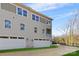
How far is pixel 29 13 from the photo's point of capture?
77.5 ft

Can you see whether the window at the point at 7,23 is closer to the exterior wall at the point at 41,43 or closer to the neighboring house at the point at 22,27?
the neighboring house at the point at 22,27

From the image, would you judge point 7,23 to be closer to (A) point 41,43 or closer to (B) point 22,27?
(B) point 22,27

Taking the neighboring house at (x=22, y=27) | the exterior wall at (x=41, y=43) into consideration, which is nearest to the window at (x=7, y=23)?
the neighboring house at (x=22, y=27)

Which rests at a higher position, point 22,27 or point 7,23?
point 7,23

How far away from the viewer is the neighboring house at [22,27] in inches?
746

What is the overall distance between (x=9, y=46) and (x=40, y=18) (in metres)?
6.91

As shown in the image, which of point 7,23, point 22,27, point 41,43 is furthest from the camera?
point 41,43

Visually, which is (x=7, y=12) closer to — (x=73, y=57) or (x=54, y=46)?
(x=54, y=46)

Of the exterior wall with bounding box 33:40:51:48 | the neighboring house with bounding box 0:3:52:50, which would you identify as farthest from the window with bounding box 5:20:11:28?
the exterior wall with bounding box 33:40:51:48

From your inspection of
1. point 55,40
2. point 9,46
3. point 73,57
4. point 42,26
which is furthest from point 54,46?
point 73,57

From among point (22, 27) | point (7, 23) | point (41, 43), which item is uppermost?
point (7, 23)

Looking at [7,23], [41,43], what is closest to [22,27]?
[7,23]

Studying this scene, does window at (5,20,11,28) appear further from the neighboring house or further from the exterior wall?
the exterior wall

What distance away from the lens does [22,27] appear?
2223 cm
